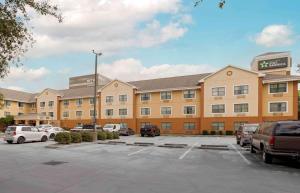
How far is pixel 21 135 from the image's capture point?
32.5m

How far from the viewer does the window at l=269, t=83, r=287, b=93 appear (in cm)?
5212

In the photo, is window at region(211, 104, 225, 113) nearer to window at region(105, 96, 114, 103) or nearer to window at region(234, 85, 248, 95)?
window at region(234, 85, 248, 95)

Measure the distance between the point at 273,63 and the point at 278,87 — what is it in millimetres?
21150

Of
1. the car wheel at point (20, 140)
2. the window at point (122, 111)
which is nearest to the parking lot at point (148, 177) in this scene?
the car wheel at point (20, 140)

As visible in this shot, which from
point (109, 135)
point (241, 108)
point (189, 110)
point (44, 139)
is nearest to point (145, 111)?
point (189, 110)

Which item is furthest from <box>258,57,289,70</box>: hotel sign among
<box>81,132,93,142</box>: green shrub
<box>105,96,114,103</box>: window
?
<box>81,132,93,142</box>: green shrub

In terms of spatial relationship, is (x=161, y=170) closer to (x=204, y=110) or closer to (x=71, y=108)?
(x=204, y=110)

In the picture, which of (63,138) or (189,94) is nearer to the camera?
(63,138)

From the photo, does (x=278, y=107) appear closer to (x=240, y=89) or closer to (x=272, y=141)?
(x=240, y=89)

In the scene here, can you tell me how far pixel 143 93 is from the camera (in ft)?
216

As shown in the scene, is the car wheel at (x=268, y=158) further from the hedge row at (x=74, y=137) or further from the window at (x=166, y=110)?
the window at (x=166, y=110)

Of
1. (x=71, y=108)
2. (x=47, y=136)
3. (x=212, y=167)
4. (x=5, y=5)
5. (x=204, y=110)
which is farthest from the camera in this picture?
(x=71, y=108)

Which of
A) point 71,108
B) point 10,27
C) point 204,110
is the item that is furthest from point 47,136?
point 71,108

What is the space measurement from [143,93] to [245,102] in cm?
1923
